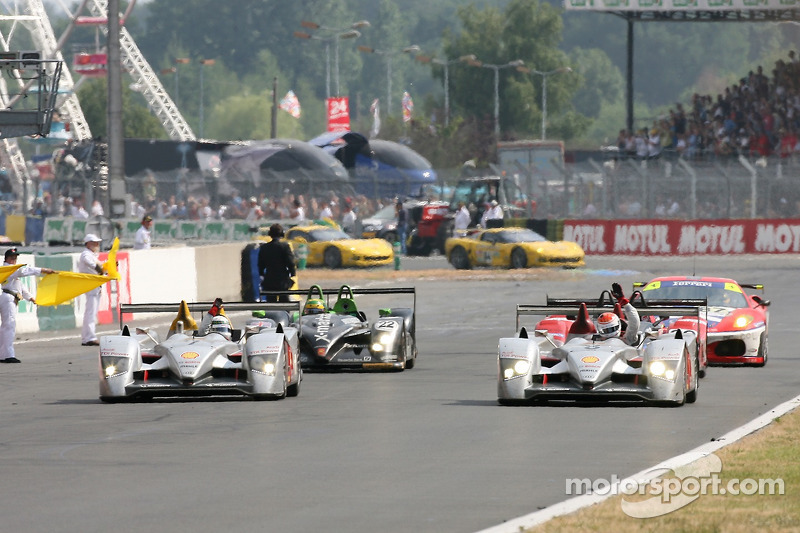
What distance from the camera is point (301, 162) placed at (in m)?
61.1

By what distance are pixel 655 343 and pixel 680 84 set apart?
138m

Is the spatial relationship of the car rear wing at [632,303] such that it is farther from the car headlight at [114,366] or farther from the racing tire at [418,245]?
the racing tire at [418,245]

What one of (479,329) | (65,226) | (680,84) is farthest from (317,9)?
(479,329)

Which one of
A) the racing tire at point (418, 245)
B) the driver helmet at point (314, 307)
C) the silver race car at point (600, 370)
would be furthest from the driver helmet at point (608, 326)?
the racing tire at point (418, 245)

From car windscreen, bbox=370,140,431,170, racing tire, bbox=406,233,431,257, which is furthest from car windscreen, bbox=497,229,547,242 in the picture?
car windscreen, bbox=370,140,431,170

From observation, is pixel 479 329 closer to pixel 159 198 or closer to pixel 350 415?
pixel 350 415

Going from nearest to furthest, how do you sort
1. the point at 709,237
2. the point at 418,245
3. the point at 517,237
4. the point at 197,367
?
1. the point at 197,367
2. the point at 517,237
3. the point at 709,237
4. the point at 418,245

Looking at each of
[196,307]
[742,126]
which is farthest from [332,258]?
[196,307]

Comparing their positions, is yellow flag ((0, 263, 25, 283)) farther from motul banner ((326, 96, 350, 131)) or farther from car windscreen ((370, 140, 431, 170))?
motul banner ((326, 96, 350, 131))

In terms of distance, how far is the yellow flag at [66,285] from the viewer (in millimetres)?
21156

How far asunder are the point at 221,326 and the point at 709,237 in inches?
1224

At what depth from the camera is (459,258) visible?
1629 inches

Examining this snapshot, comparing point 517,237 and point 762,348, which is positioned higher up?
point 517,237

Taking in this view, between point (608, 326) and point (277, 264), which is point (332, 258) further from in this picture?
point (608, 326)
